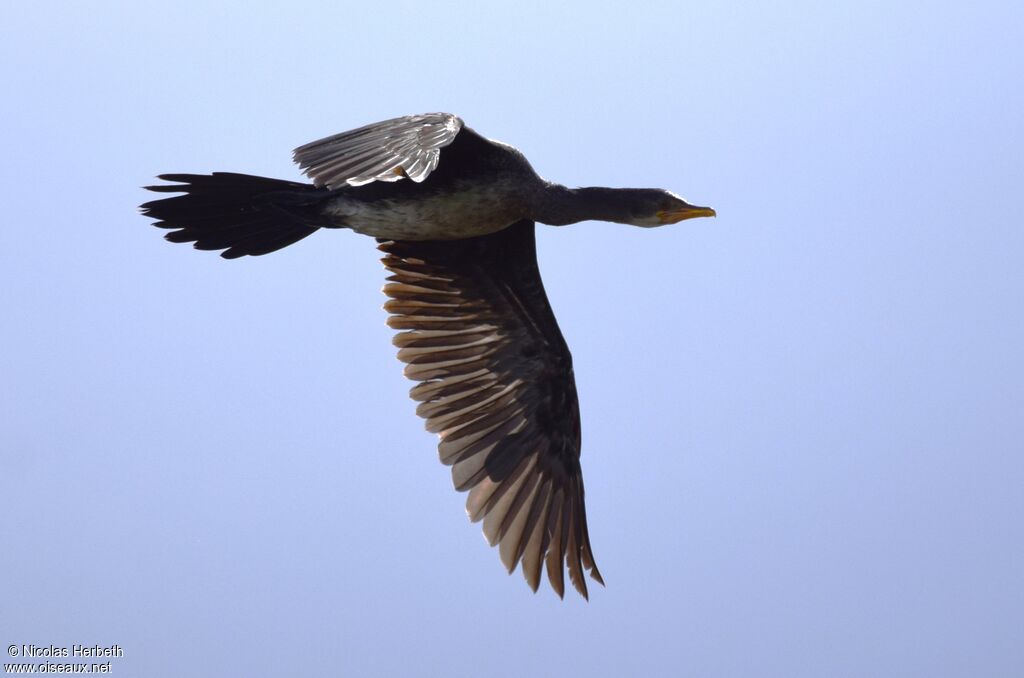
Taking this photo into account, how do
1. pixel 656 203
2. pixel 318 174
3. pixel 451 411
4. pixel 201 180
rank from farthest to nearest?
pixel 451 411, pixel 656 203, pixel 201 180, pixel 318 174

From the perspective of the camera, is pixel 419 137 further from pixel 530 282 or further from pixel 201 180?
pixel 530 282

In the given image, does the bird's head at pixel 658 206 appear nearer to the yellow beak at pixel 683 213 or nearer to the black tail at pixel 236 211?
the yellow beak at pixel 683 213

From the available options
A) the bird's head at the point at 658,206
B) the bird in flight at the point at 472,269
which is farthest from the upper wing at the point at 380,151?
the bird's head at the point at 658,206

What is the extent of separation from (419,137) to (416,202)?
100 cm

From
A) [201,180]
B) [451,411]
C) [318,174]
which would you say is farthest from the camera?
[451,411]

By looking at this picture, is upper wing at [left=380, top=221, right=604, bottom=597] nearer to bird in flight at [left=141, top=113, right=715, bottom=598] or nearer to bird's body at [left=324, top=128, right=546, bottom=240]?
bird in flight at [left=141, top=113, right=715, bottom=598]

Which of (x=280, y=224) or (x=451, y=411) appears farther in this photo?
(x=451, y=411)

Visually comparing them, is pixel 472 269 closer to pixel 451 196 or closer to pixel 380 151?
pixel 451 196

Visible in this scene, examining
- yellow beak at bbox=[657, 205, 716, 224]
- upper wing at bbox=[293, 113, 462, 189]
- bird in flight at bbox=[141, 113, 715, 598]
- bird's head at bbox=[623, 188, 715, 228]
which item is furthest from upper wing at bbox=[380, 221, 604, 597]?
upper wing at bbox=[293, 113, 462, 189]

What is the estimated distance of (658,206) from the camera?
7914 mm

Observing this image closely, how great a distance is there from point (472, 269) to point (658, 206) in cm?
131

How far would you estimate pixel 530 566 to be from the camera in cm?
801

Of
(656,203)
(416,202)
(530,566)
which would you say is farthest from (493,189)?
(530,566)

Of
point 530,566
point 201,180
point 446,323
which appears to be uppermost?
point 201,180
